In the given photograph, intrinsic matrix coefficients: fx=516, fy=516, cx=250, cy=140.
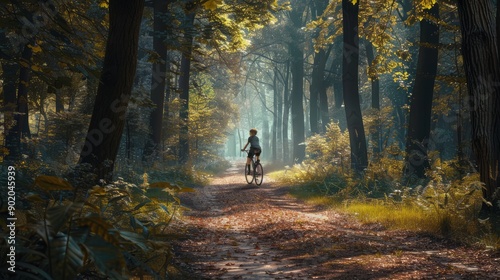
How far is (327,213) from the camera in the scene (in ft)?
40.7

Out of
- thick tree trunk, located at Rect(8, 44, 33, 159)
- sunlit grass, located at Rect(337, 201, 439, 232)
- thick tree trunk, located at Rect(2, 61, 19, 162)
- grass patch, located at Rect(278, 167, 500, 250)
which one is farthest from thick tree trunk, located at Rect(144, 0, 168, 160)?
sunlit grass, located at Rect(337, 201, 439, 232)

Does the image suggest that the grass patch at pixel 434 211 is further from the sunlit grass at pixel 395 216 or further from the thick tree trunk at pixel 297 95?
the thick tree trunk at pixel 297 95

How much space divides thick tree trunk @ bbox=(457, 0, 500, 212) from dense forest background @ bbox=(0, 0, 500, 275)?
16mm

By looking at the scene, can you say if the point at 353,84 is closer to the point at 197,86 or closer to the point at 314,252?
the point at 197,86

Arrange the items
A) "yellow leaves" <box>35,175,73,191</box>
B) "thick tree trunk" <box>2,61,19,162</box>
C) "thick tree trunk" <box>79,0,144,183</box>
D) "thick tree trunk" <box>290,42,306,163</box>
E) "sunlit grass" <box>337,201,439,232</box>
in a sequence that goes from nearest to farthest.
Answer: "yellow leaves" <box>35,175,73,191</box>
"thick tree trunk" <box>79,0,144,183</box>
"sunlit grass" <box>337,201,439,232</box>
"thick tree trunk" <box>2,61,19,162</box>
"thick tree trunk" <box>290,42,306,163</box>

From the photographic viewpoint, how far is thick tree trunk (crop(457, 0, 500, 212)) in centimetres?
824

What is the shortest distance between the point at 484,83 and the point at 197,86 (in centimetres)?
1293

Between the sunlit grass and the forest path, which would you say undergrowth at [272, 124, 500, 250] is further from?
the forest path

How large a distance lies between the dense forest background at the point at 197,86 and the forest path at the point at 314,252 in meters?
1.55

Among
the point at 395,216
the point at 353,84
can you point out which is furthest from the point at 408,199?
the point at 353,84

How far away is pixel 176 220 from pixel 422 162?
8.99m

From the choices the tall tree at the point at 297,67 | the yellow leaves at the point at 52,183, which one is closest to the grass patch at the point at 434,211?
the yellow leaves at the point at 52,183

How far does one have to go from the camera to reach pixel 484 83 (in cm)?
833

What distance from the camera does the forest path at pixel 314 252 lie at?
19.4ft
